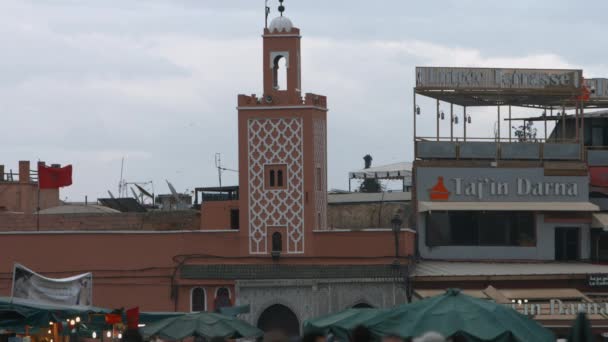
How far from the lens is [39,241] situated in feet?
145

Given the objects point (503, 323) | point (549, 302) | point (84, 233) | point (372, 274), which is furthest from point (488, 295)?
point (503, 323)

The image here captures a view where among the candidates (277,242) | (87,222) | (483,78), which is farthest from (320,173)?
(87,222)

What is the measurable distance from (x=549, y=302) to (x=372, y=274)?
5.51 m

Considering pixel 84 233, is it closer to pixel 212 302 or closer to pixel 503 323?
pixel 212 302

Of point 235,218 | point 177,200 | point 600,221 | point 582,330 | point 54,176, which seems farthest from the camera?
point 177,200

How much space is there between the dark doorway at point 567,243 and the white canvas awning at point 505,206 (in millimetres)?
851

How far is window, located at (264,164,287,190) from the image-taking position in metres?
44.0

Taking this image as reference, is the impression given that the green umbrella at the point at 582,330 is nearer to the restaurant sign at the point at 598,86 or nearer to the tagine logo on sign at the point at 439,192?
the tagine logo on sign at the point at 439,192

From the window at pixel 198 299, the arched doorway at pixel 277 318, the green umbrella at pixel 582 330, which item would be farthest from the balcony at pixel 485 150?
the green umbrella at pixel 582 330

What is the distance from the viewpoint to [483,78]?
150 feet

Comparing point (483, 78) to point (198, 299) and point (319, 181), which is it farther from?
point (198, 299)

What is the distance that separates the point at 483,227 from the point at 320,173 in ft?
15.5

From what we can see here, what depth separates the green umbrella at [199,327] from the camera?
30344 mm

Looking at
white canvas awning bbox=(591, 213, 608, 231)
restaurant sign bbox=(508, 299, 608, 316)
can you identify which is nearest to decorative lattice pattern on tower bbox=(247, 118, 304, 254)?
restaurant sign bbox=(508, 299, 608, 316)
